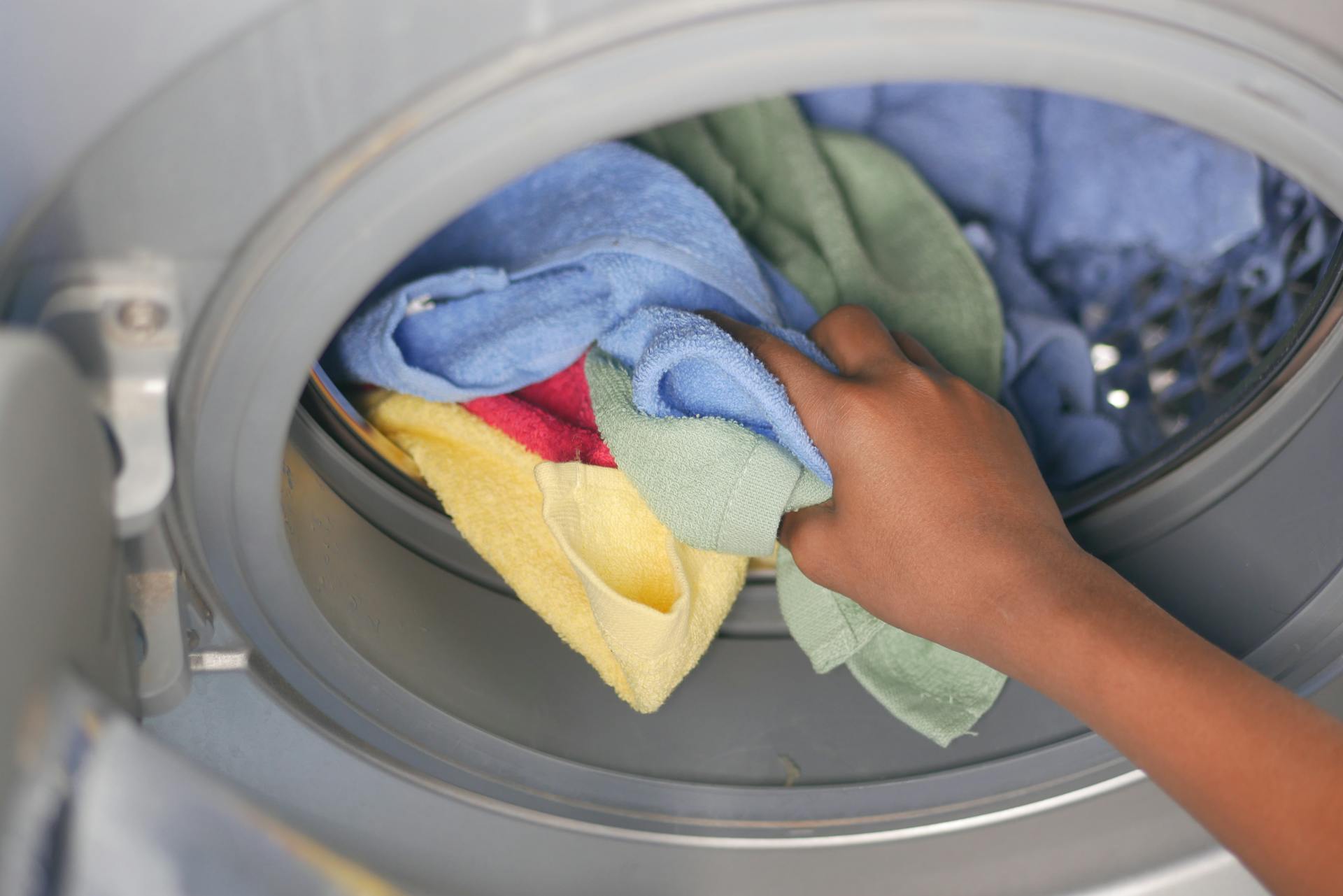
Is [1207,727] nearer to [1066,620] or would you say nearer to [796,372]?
[1066,620]

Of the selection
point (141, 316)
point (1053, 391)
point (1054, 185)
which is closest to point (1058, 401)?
point (1053, 391)

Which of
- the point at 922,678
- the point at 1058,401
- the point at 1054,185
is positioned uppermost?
the point at 1054,185

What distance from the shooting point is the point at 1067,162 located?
2.78 feet

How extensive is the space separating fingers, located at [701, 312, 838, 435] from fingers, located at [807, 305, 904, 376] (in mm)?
27

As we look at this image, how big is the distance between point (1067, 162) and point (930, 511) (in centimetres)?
46

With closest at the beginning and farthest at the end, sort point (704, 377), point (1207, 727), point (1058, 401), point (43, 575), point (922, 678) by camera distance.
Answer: point (43, 575)
point (1207, 727)
point (704, 377)
point (922, 678)
point (1058, 401)

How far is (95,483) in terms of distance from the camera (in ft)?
1.25

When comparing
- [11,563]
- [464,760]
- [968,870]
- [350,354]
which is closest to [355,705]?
[464,760]

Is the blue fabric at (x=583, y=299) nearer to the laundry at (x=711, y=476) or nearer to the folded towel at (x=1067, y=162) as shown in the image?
the laundry at (x=711, y=476)

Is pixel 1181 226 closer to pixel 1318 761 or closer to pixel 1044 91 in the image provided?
pixel 1044 91

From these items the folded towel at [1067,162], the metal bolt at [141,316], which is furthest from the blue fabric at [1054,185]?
the metal bolt at [141,316]

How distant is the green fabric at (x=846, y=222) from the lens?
0.70 meters

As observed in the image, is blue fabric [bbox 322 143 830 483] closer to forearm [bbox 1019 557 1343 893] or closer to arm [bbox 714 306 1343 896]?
arm [bbox 714 306 1343 896]

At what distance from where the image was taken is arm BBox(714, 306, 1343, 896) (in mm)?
425
